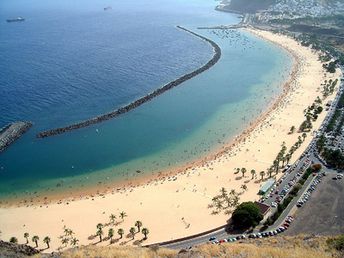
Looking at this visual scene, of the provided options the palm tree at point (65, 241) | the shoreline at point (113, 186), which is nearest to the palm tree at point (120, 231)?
the palm tree at point (65, 241)

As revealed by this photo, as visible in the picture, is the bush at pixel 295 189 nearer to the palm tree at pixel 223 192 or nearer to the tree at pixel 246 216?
the tree at pixel 246 216

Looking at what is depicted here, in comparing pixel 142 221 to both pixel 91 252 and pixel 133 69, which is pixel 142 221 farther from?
pixel 133 69

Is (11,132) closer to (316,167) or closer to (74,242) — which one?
(74,242)

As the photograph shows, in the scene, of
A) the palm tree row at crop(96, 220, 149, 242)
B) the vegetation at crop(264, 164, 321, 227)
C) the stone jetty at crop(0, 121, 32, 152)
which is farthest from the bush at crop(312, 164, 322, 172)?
the stone jetty at crop(0, 121, 32, 152)

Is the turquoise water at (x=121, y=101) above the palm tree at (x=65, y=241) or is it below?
above

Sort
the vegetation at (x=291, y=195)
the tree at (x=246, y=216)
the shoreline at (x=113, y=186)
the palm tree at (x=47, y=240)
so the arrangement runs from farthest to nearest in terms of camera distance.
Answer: the shoreline at (x=113, y=186) < the vegetation at (x=291, y=195) < the tree at (x=246, y=216) < the palm tree at (x=47, y=240)

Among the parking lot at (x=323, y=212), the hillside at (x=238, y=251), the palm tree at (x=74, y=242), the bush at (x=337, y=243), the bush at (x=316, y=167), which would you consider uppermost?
the bush at (x=337, y=243)
